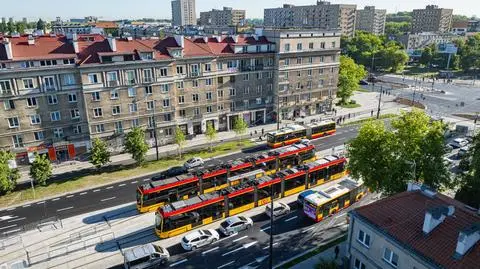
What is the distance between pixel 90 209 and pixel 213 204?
16615mm

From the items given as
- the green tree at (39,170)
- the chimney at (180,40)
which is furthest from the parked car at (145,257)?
the chimney at (180,40)

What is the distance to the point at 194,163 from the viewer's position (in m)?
56.3

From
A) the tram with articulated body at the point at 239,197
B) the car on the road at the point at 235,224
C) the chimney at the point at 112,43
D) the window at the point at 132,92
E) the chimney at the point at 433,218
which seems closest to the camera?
the chimney at the point at 433,218

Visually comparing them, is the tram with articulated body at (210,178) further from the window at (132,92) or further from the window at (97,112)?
the window at (97,112)

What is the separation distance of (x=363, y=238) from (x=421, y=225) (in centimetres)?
487

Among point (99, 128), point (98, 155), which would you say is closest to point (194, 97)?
point (99, 128)

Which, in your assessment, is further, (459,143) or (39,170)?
(459,143)

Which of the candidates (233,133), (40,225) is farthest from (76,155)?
(233,133)

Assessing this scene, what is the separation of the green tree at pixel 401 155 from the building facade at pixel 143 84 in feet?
120

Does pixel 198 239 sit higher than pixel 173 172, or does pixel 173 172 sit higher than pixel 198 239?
pixel 173 172

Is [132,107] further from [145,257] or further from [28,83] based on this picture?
[145,257]

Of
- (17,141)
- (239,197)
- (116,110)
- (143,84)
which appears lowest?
(239,197)

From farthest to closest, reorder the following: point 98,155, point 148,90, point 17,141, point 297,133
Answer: point 297,133 < point 148,90 < point 17,141 < point 98,155

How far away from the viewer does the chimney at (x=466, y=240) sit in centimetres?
2286
